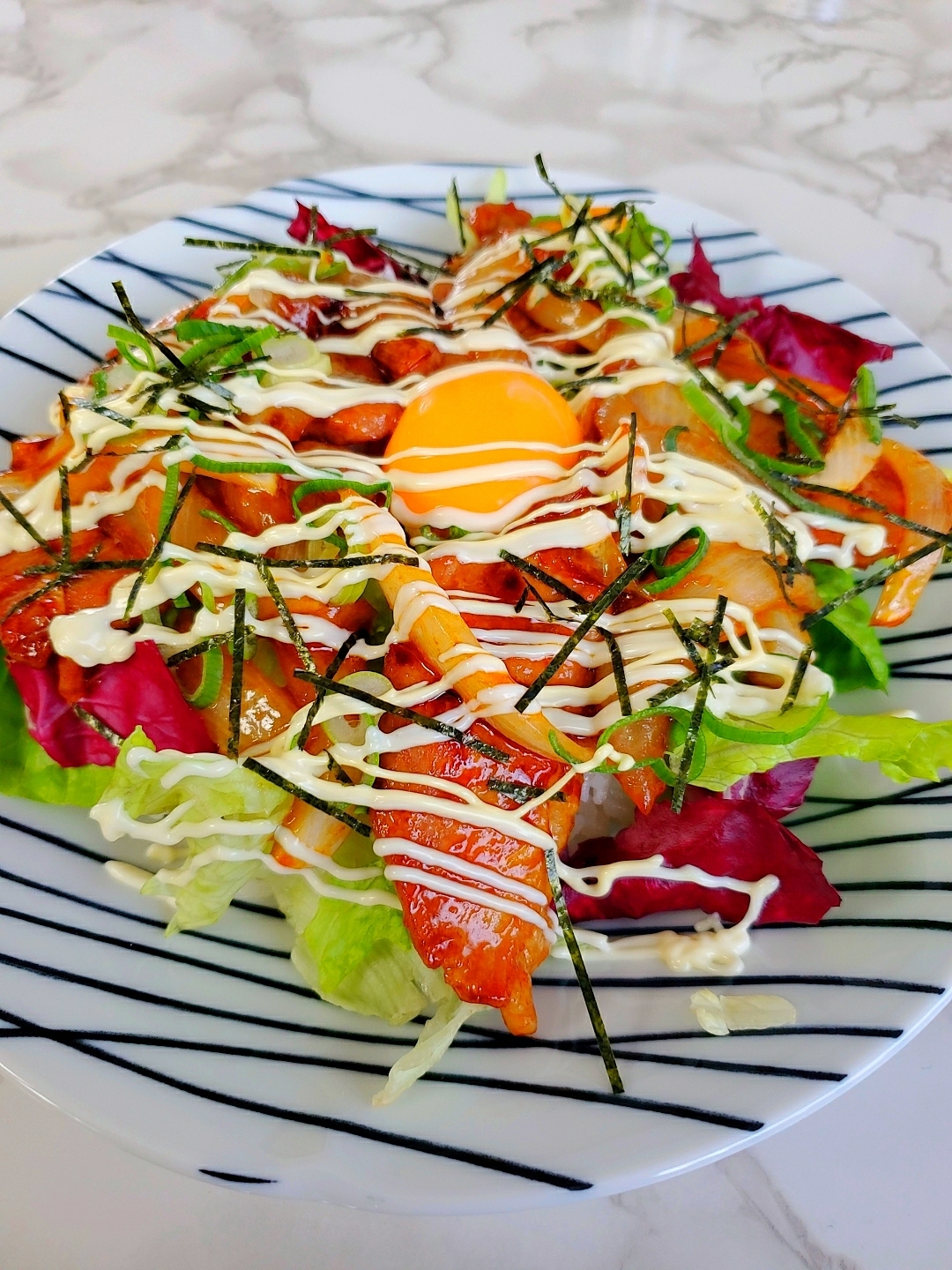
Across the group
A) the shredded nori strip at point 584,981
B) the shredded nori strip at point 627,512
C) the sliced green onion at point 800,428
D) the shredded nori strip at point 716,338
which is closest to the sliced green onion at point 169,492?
the shredded nori strip at point 627,512

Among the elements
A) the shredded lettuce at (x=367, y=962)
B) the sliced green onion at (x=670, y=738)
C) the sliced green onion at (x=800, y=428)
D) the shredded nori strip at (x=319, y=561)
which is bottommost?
the shredded lettuce at (x=367, y=962)

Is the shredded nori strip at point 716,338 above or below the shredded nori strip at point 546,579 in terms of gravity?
above

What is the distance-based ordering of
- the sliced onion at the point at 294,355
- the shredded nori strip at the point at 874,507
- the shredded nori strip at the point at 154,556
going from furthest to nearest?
the sliced onion at the point at 294,355 → the shredded nori strip at the point at 874,507 → the shredded nori strip at the point at 154,556

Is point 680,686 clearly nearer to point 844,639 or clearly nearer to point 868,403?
point 844,639

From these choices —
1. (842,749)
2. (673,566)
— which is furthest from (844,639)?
(673,566)

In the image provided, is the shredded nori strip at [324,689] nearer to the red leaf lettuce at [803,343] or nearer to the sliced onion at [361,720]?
the sliced onion at [361,720]

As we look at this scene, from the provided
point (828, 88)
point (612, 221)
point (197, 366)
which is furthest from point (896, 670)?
point (828, 88)
